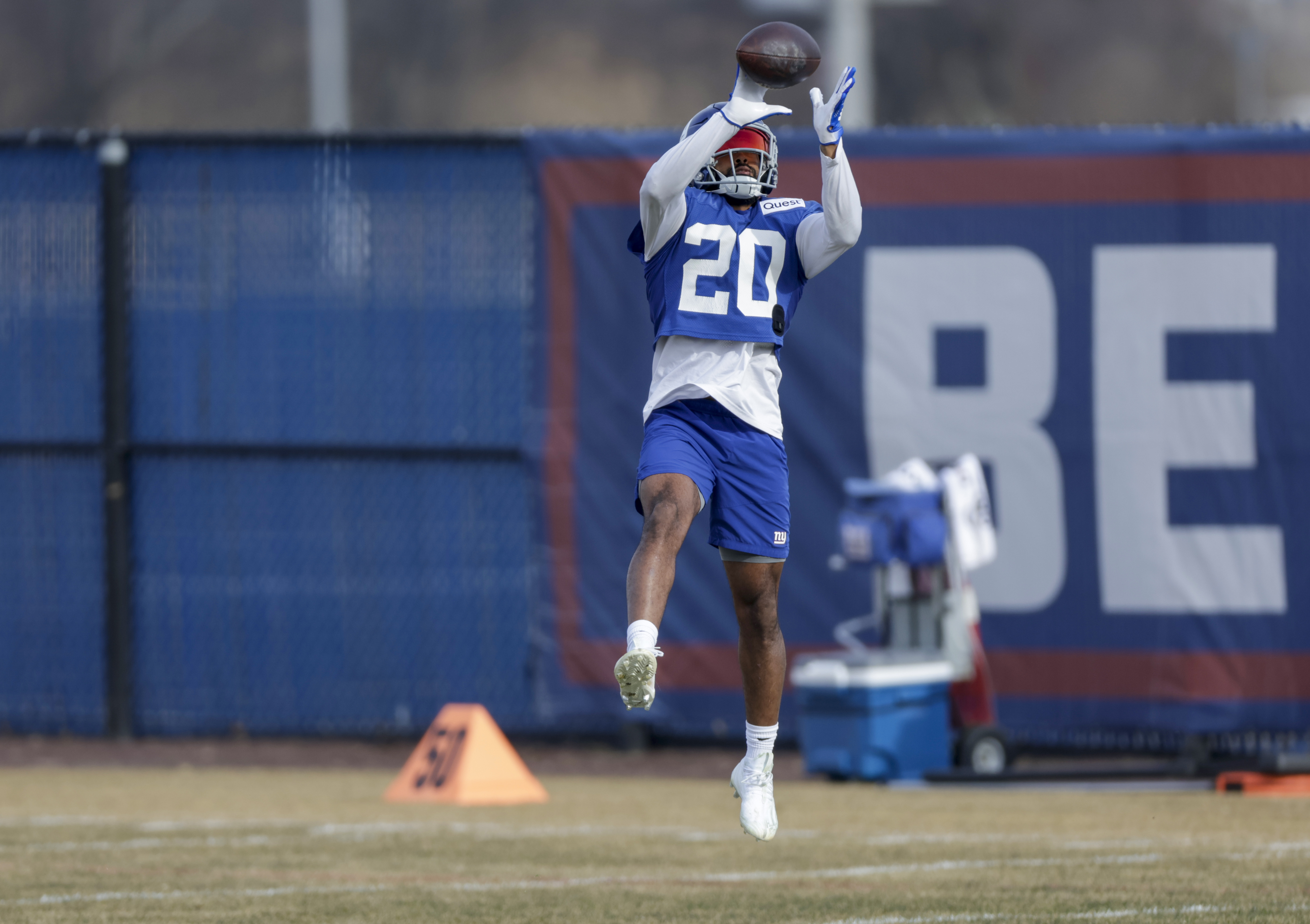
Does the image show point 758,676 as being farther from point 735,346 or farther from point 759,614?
point 735,346

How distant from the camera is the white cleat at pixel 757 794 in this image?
6.83 m

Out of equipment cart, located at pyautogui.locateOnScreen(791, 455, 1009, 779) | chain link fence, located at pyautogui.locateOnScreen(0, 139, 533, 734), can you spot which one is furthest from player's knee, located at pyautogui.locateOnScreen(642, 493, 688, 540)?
chain link fence, located at pyautogui.locateOnScreen(0, 139, 533, 734)

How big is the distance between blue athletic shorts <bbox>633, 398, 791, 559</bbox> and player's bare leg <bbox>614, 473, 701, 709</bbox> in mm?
111

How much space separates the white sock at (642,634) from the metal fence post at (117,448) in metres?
7.89

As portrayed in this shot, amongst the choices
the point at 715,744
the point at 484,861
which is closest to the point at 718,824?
the point at 484,861

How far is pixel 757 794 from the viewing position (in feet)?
22.9

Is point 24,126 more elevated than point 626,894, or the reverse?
point 24,126

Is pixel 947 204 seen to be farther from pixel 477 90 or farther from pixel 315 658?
pixel 477 90

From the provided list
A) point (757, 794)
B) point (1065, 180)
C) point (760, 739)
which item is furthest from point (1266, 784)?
point (757, 794)

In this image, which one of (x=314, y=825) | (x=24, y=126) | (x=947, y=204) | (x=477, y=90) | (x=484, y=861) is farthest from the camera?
(x=477, y=90)

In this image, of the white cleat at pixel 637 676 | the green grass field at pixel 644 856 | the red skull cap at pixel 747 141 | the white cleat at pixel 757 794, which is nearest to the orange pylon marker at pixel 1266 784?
the green grass field at pixel 644 856

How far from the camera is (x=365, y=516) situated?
13.5 meters

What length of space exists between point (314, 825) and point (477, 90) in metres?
37.9

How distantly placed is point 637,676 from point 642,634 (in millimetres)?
189
